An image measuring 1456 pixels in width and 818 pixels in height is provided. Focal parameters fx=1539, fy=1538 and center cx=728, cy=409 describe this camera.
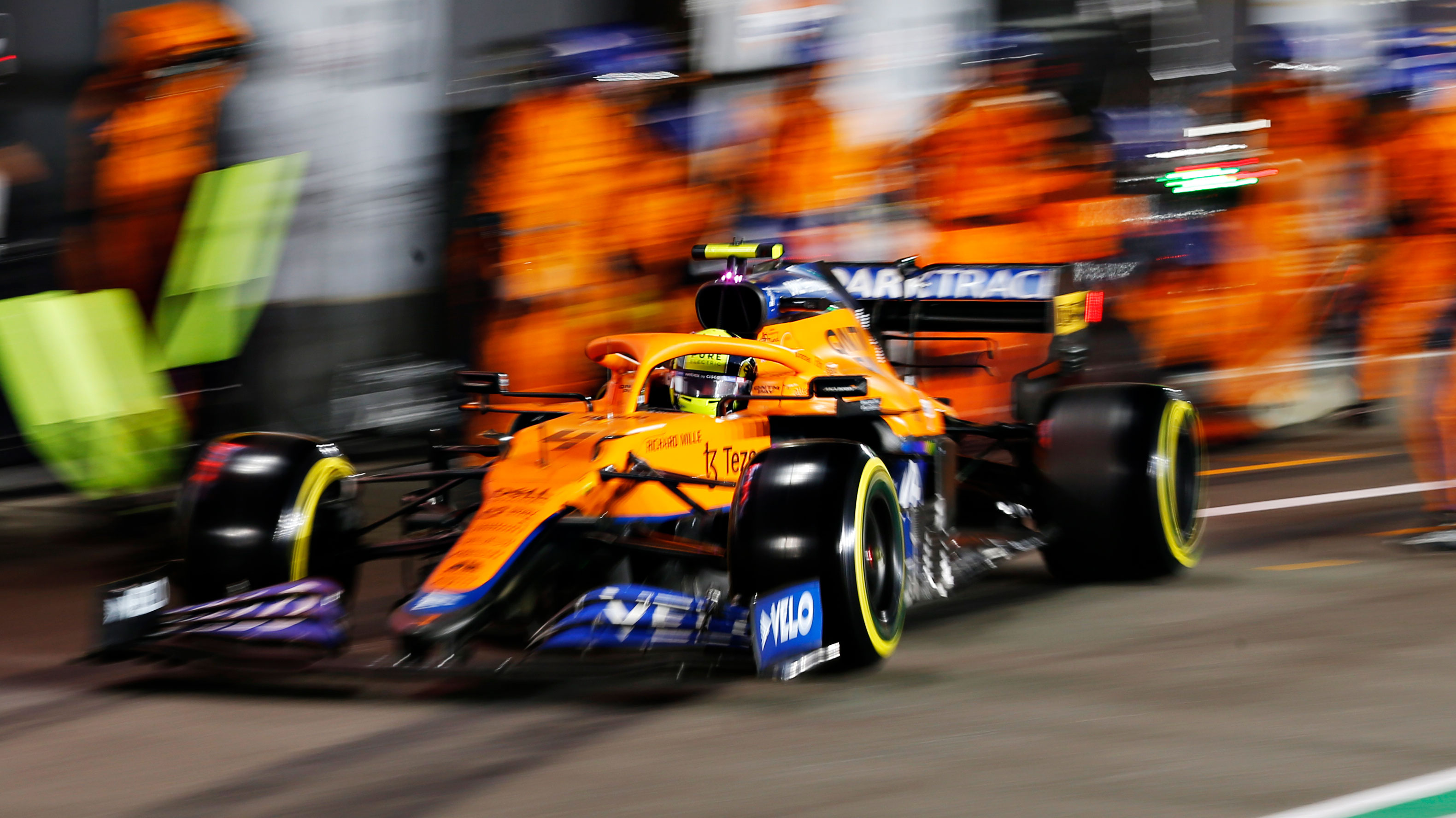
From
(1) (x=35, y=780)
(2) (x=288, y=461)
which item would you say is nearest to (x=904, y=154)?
(2) (x=288, y=461)

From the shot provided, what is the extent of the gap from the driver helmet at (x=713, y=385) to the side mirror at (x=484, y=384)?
70 centimetres

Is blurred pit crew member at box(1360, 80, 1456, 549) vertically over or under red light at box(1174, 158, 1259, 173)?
under

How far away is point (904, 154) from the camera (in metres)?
12.5

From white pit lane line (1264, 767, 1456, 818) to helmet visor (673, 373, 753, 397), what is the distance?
121 inches

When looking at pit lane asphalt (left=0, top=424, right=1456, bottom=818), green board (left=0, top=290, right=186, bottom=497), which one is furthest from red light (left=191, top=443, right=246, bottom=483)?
green board (left=0, top=290, right=186, bottom=497)

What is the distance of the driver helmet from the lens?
6.47 meters

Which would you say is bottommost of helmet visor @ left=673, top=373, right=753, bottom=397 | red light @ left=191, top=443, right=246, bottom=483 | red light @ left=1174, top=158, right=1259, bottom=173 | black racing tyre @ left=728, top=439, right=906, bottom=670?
black racing tyre @ left=728, top=439, right=906, bottom=670

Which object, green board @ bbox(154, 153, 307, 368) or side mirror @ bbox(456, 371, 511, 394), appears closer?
side mirror @ bbox(456, 371, 511, 394)

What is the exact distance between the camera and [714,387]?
650 cm

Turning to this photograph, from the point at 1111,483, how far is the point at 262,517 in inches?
143

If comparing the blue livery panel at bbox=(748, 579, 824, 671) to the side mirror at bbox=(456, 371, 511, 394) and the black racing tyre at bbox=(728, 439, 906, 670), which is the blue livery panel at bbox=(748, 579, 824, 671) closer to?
the black racing tyre at bbox=(728, 439, 906, 670)

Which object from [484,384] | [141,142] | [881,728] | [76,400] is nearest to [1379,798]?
[881,728]

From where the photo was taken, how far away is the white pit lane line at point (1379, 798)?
3938 millimetres

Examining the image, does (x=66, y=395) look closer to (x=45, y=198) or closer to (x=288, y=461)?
(x=45, y=198)
